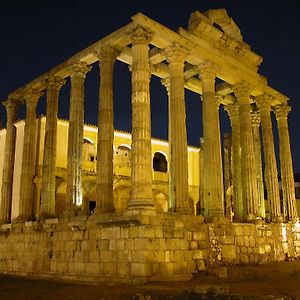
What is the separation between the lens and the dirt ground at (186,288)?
13.3m

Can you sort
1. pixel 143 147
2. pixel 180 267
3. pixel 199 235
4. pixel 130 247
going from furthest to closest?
1. pixel 199 235
2. pixel 143 147
3. pixel 180 267
4. pixel 130 247

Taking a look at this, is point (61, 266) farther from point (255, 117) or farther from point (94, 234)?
point (255, 117)

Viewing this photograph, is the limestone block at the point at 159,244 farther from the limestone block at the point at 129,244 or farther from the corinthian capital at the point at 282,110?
the corinthian capital at the point at 282,110

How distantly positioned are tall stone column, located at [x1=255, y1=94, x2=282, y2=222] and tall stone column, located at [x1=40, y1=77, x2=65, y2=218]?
12.8 m

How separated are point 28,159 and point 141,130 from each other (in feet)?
33.9

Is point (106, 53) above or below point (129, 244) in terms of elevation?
above

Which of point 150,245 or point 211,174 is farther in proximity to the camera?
point 211,174

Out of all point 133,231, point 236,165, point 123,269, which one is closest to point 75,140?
point 133,231

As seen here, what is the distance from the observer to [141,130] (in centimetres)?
1831

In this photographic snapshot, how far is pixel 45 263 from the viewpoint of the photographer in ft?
69.4

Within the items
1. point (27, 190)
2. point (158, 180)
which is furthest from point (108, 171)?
point (158, 180)

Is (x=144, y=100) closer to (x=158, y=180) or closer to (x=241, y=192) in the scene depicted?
(x=241, y=192)

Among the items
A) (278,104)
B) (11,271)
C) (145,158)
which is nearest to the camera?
(145,158)

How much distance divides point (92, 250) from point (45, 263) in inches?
152
